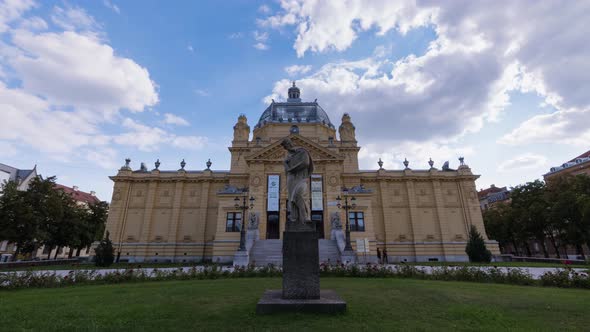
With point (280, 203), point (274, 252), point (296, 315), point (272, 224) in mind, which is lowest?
point (296, 315)

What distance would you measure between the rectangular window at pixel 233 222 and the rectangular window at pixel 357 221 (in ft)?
43.7

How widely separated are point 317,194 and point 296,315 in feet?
93.2

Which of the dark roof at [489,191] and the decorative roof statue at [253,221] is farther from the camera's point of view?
the dark roof at [489,191]

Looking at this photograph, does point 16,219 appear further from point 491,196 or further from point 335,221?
point 491,196

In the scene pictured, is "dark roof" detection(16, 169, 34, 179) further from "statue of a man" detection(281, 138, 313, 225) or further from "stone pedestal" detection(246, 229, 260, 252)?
"statue of a man" detection(281, 138, 313, 225)

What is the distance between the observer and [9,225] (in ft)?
99.9

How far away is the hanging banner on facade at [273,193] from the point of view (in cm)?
3425

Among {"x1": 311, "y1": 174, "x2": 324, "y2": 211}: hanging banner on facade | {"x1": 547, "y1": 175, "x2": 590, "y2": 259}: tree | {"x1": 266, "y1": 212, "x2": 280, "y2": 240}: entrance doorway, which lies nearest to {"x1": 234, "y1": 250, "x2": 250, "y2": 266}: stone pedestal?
{"x1": 266, "y1": 212, "x2": 280, "y2": 240}: entrance doorway

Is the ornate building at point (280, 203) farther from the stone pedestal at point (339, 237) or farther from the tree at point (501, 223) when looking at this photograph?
the tree at point (501, 223)

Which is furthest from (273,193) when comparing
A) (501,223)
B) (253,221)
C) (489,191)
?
(489,191)

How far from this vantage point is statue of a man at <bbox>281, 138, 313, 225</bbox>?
8719mm

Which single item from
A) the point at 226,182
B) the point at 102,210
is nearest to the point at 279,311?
the point at 226,182

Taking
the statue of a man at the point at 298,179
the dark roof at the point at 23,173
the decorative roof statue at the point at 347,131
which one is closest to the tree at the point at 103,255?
the statue of a man at the point at 298,179

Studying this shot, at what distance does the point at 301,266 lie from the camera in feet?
25.0
